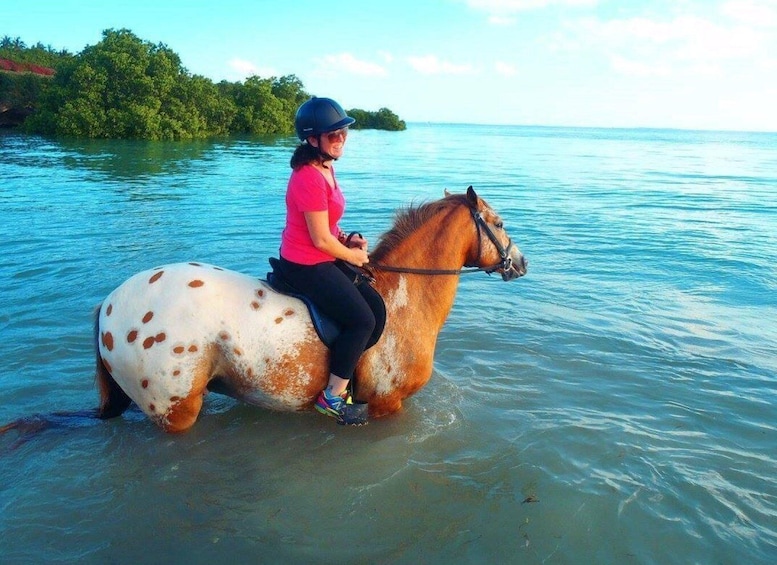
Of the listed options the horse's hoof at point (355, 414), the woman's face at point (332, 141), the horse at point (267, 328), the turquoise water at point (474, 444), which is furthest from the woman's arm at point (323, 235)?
the turquoise water at point (474, 444)

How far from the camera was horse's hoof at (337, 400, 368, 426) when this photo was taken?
15.4ft

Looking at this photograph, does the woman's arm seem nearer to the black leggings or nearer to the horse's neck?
the black leggings

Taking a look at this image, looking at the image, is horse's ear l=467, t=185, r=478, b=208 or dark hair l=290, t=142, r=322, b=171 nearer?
dark hair l=290, t=142, r=322, b=171

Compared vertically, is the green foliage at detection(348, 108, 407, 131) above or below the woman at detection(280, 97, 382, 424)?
above

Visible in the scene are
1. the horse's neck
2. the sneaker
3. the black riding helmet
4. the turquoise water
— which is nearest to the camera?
the turquoise water

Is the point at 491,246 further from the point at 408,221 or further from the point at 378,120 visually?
the point at 378,120

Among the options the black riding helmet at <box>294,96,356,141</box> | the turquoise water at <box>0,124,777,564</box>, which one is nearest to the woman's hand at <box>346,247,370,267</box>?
the black riding helmet at <box>294,96,356,141</box>

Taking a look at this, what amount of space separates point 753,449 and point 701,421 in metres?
0.54

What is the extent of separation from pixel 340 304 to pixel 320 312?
0.23 meters

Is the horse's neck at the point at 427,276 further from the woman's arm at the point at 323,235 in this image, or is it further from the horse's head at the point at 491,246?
the woman's arm at the point at 323,235

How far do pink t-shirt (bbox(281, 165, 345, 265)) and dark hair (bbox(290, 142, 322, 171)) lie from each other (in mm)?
37

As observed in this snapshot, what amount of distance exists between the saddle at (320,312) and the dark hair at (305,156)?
825 millimetres

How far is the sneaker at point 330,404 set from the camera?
4.56 metres

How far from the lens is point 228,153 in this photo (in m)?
36.4
